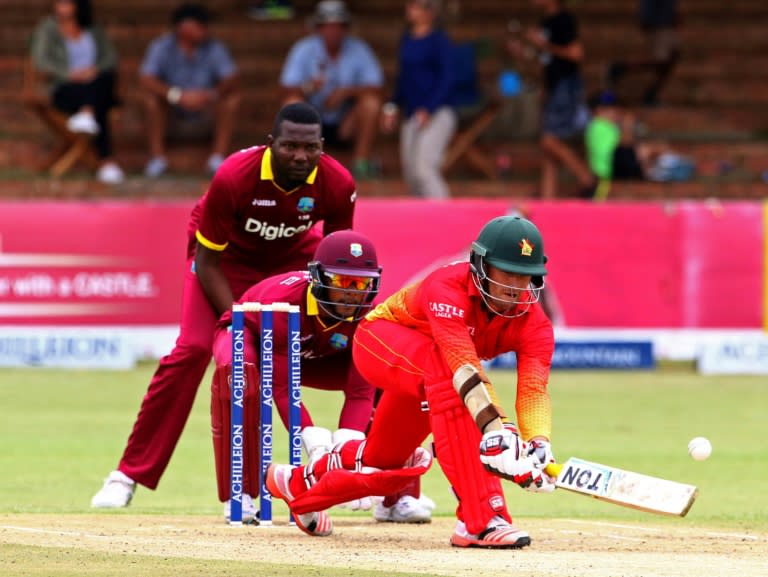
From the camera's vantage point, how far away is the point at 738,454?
1087 cm

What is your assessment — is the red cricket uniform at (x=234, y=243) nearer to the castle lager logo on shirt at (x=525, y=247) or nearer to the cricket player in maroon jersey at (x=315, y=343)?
the cricket player in maroon jersey at (x=315, y=343)

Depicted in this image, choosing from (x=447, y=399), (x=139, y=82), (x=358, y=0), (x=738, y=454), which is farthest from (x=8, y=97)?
(x=447, y=399)

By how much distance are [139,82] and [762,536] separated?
12.7 metres

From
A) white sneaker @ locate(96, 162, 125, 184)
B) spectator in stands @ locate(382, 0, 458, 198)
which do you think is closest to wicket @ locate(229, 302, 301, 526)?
spectator in stands @ locate(382, 0, 458, 198)

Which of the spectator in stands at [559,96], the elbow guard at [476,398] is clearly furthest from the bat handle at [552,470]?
the spectator in stands at [559,96]

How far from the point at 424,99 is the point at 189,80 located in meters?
2.54

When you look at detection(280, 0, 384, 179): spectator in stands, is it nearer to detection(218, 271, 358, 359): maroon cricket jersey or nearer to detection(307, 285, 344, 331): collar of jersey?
detection(218, 271, 358, 359): maroon cricket jersey

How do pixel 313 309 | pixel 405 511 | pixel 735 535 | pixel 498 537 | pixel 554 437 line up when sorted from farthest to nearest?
pixel 554 437, pixel 405 511, pixel 313 309, pixel 735 535, pixel 498 537

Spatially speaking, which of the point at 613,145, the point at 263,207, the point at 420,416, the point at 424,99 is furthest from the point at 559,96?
the point at 420,416

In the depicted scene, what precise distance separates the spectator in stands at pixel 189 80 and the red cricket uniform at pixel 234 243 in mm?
8343

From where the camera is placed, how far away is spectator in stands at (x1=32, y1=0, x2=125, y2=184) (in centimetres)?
1686

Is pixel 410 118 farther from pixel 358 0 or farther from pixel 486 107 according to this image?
pixel 358 0

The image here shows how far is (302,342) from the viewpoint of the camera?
25.8 feet

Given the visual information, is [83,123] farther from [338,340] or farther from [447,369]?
[447,369]
